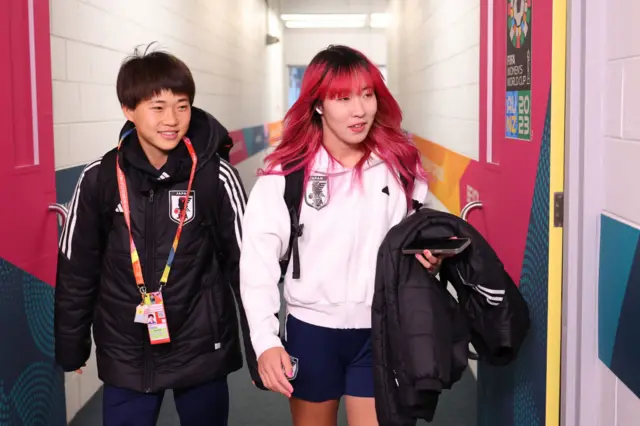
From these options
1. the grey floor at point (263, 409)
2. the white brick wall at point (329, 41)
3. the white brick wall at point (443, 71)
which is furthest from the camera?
the white brick wall at point (329, 41)

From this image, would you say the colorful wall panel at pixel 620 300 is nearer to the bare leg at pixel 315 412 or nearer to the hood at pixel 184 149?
the bare leg at pixel 315 412

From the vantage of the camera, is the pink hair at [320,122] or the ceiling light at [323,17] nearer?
the pink hair at [320,122]

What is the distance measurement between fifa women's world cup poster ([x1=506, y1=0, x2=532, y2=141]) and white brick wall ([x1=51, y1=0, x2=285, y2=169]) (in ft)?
5.90

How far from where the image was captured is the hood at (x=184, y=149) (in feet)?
7.00

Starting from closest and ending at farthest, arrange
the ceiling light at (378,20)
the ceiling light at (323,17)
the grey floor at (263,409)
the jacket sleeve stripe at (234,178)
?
the jacket sleeve stripe at (234,178) < the grey floor at (263,409) < the ceiling light at (378,20) < the ceiling light at (323,17)

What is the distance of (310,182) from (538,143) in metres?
0.62

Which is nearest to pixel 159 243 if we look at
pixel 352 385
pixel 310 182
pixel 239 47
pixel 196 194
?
pixel 196 194

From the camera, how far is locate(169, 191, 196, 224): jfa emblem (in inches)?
84.2

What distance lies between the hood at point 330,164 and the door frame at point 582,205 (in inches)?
18.3

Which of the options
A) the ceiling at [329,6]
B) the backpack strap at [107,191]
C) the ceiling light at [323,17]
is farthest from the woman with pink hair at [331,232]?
the ceiling at [329,6]

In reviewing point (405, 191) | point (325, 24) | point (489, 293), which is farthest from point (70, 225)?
point (325, 24)

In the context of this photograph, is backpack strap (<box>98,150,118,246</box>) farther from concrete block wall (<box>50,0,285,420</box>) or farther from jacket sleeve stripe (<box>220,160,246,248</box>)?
concrete block wall (<box>50,0,285,420</box>)

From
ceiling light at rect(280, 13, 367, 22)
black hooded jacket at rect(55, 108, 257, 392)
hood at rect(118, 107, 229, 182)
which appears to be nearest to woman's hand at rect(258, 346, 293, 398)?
black hooded jacket at rect(55, 108, 257, 392)

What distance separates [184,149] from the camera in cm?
218
